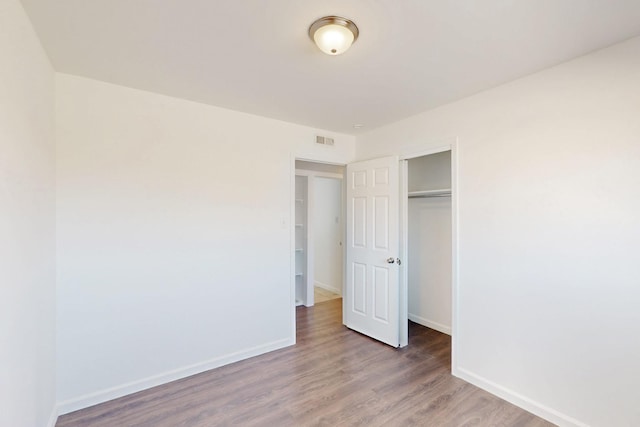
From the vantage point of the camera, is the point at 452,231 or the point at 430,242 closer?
the point at 452,231

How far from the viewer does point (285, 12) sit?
5.07ft

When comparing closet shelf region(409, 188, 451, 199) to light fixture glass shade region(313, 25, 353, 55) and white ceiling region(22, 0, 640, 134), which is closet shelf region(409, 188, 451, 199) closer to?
white ceiling region(22, 0, 640, 134)

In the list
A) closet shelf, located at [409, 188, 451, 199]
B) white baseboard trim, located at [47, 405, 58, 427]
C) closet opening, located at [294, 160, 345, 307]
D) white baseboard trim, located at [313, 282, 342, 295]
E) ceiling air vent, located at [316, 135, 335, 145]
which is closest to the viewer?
white baseboard trim, located at [47, 405, 58, 427]

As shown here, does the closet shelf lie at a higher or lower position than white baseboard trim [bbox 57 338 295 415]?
higher

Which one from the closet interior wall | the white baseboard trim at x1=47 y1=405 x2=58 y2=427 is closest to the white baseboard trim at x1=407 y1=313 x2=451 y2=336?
the closet interior wall

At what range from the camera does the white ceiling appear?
1518 millimetres

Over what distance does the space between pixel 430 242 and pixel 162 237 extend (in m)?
3.08

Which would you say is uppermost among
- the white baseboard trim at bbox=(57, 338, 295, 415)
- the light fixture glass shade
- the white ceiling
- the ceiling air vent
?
the white ceiling

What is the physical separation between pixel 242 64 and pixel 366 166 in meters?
1.91

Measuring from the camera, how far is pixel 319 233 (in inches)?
235

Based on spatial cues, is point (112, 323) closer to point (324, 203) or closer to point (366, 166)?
point (366, 166)

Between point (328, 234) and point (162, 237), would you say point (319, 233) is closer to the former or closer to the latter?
point (328, 234)

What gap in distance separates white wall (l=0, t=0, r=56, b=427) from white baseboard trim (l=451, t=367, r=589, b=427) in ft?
9.87

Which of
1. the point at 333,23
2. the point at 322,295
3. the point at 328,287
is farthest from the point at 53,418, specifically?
the point at 328,287
